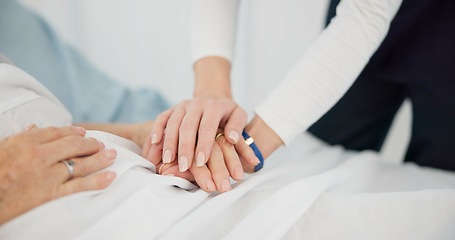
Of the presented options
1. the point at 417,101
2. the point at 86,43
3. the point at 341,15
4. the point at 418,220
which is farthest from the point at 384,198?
the point at 86,43

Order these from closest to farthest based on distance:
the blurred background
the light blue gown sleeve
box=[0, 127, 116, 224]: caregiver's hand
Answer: box=[0, 127, 116, 224]: caregiver's hand → the light blue gown sleeve → the blurred background

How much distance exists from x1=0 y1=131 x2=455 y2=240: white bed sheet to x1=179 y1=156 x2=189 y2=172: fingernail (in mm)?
22

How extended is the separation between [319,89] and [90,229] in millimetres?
437

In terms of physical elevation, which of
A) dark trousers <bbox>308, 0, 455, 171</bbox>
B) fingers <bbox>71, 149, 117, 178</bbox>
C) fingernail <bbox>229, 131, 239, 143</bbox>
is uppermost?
fingers <bbox>71, 149, 117, 178</bbox>

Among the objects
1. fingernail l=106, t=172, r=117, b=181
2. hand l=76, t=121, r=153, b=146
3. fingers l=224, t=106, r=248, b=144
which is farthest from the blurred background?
fingernail l=106, t=172, r=117, b=181

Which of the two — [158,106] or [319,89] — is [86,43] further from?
[319,89]

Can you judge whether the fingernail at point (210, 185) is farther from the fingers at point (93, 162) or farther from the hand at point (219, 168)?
the fingers at point (93, 162)

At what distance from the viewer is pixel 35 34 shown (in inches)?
49.7

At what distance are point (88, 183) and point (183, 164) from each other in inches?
6.0

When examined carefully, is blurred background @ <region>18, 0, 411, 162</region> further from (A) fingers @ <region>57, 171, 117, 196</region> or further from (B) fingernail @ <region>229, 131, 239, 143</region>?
(A) fingers @ <region>57, 171, 117, 196</region>

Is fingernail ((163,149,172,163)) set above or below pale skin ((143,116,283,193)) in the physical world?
above

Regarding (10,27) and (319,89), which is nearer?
(319,89)

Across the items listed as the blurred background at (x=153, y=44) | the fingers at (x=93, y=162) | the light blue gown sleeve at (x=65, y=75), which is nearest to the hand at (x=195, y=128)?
the fingers at (x=93, y=162)

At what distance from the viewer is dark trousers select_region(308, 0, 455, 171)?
0.96 meters
